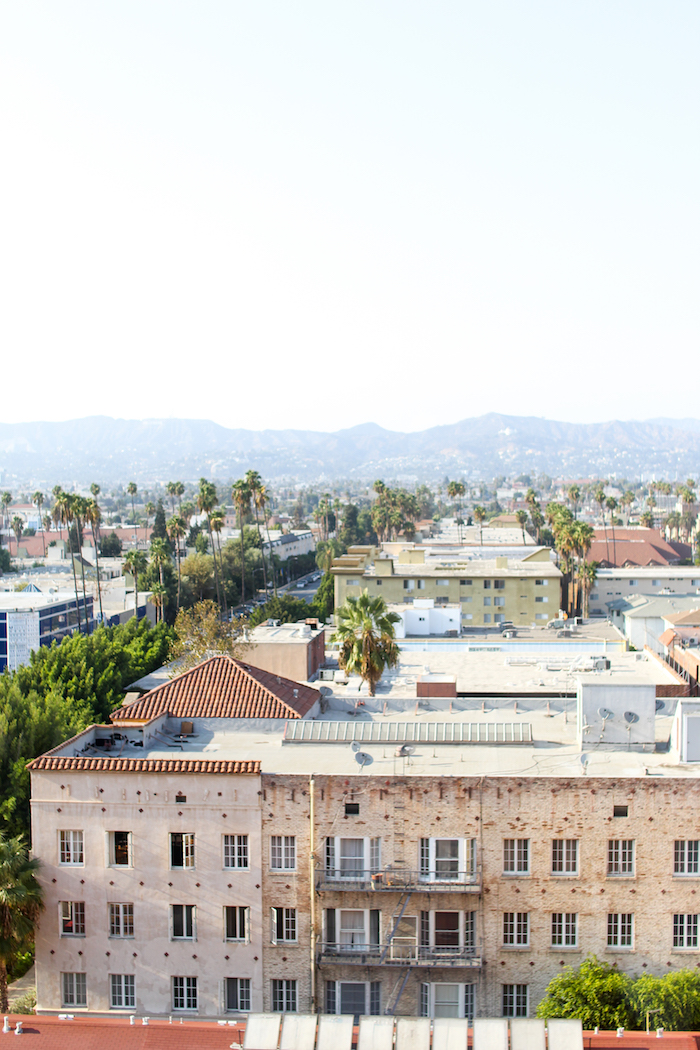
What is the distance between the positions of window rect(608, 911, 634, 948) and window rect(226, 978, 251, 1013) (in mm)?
9760

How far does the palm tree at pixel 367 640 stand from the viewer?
4216cm

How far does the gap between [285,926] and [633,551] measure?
5328 inches

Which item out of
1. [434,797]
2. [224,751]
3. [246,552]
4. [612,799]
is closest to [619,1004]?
[612,799]

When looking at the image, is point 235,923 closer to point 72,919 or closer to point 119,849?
point 119,849

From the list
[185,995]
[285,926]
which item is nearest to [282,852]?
[285,926]

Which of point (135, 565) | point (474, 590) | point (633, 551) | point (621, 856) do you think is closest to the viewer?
point (621, 856)

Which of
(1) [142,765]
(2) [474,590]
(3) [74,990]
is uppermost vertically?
(1) [142,765]

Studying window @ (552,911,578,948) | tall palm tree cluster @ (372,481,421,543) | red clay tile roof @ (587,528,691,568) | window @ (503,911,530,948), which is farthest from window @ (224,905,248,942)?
tall palm tree cluster @ (372,481,421,543)

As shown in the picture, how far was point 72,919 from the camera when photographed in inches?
1059

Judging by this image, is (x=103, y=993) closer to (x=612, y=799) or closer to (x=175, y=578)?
(x=612, y=799)

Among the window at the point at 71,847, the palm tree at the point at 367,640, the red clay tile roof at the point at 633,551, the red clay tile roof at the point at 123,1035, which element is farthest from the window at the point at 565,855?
the red clay tile roof at the point at 633,551

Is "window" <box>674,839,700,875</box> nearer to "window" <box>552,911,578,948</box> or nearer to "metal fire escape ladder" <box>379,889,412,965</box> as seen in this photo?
"window" <box>552,911,578,948</box>

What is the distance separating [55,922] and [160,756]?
18.5 ft

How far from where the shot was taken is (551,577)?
8662cm
